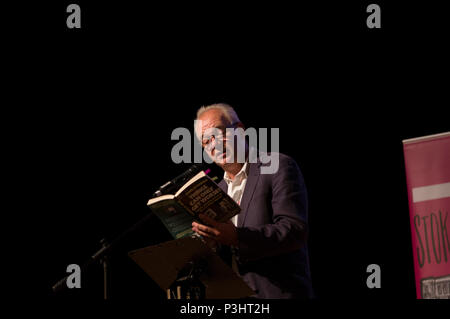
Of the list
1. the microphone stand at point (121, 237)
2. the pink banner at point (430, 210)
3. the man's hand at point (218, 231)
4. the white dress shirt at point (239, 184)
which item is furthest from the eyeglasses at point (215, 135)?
the pink banner at point (430, 210)

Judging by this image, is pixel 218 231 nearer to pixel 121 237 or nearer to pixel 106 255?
pixel 121 237

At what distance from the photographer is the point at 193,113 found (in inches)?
148

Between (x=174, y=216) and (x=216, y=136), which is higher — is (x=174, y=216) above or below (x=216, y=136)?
below

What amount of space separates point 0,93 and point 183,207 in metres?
2.33

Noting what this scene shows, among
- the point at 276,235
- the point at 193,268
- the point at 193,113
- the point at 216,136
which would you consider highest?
the point at 193,113

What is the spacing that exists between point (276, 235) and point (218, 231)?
0.25m

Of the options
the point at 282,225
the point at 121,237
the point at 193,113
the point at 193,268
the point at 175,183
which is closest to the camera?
the point at 193,268

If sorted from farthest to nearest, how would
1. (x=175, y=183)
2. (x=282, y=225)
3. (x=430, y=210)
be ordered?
(x=430, y=210) < (x=175, y=183) < (x=282, y=225)

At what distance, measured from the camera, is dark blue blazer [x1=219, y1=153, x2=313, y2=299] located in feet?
6.17

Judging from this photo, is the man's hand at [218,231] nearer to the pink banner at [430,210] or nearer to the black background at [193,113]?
the pink banner at [430,210]

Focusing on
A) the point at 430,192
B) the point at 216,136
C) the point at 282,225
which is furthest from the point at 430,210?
the point at 216,136

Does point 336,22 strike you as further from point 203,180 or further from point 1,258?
point 1,258

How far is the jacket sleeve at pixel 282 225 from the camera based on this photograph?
1.86m

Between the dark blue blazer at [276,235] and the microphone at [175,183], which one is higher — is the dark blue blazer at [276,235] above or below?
below
